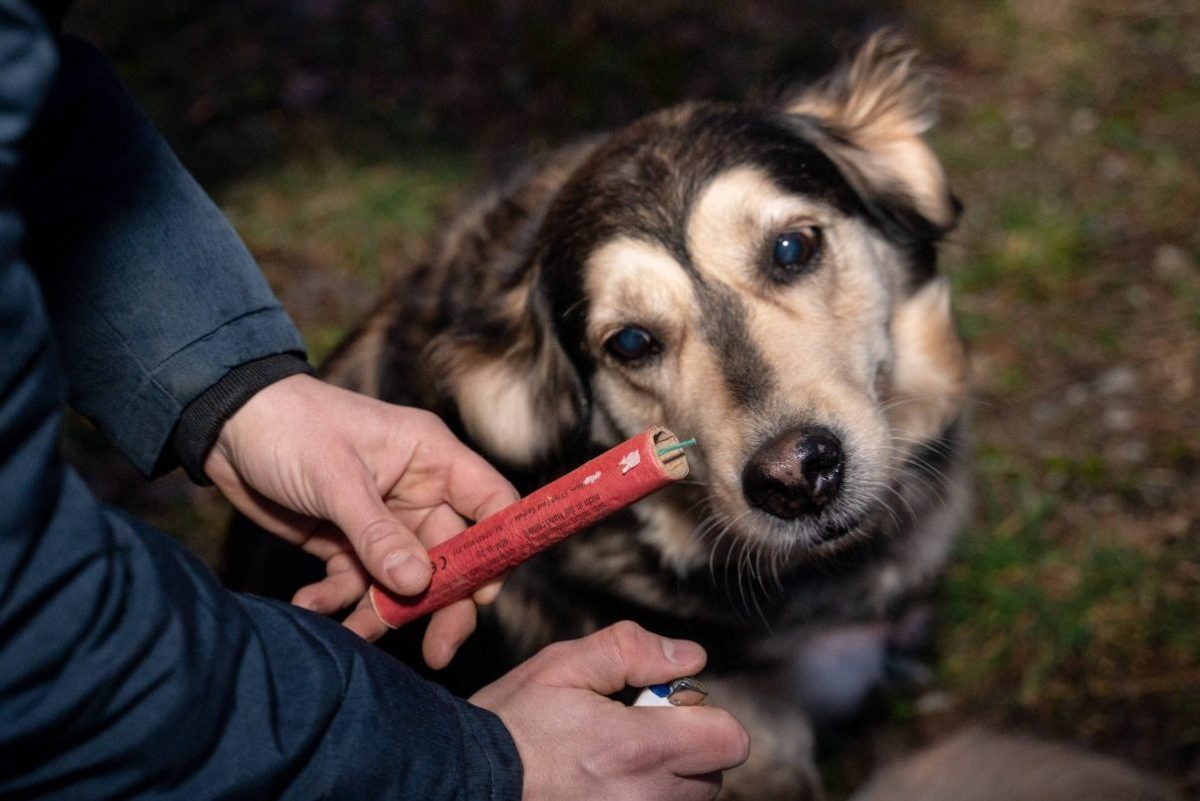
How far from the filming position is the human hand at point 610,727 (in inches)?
52.4

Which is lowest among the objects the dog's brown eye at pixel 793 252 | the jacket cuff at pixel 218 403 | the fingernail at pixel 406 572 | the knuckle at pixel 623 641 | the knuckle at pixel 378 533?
the knuckle at pixel 623 641

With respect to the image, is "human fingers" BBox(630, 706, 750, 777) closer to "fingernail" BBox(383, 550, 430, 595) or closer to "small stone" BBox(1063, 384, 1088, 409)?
"fingernail" BBox(383, 550, 430, 595)

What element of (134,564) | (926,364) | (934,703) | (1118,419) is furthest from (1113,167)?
(134,564)

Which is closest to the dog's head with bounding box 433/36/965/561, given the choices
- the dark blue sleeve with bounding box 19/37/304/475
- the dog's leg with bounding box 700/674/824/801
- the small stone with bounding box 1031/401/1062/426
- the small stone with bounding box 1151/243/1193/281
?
the dog's leg with bounding box 700/674/824/801

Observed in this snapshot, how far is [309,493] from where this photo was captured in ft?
5.22

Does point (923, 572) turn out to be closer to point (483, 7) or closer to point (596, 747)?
point (596, 747)

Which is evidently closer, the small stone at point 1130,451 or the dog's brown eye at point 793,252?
the dog's brown eye at point 793,252

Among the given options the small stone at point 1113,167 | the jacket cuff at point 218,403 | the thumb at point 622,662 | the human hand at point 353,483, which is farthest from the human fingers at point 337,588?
the small stone at point 1113,167

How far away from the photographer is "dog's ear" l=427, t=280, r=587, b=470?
7.25ft

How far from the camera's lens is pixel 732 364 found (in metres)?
1.93

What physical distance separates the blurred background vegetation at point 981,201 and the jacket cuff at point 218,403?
116 cm

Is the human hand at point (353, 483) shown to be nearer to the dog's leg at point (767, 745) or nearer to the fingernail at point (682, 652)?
the fingernail at point (682, 652)

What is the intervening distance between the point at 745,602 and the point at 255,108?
3739 mm

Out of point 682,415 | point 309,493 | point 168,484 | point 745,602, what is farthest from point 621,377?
point 168,484
